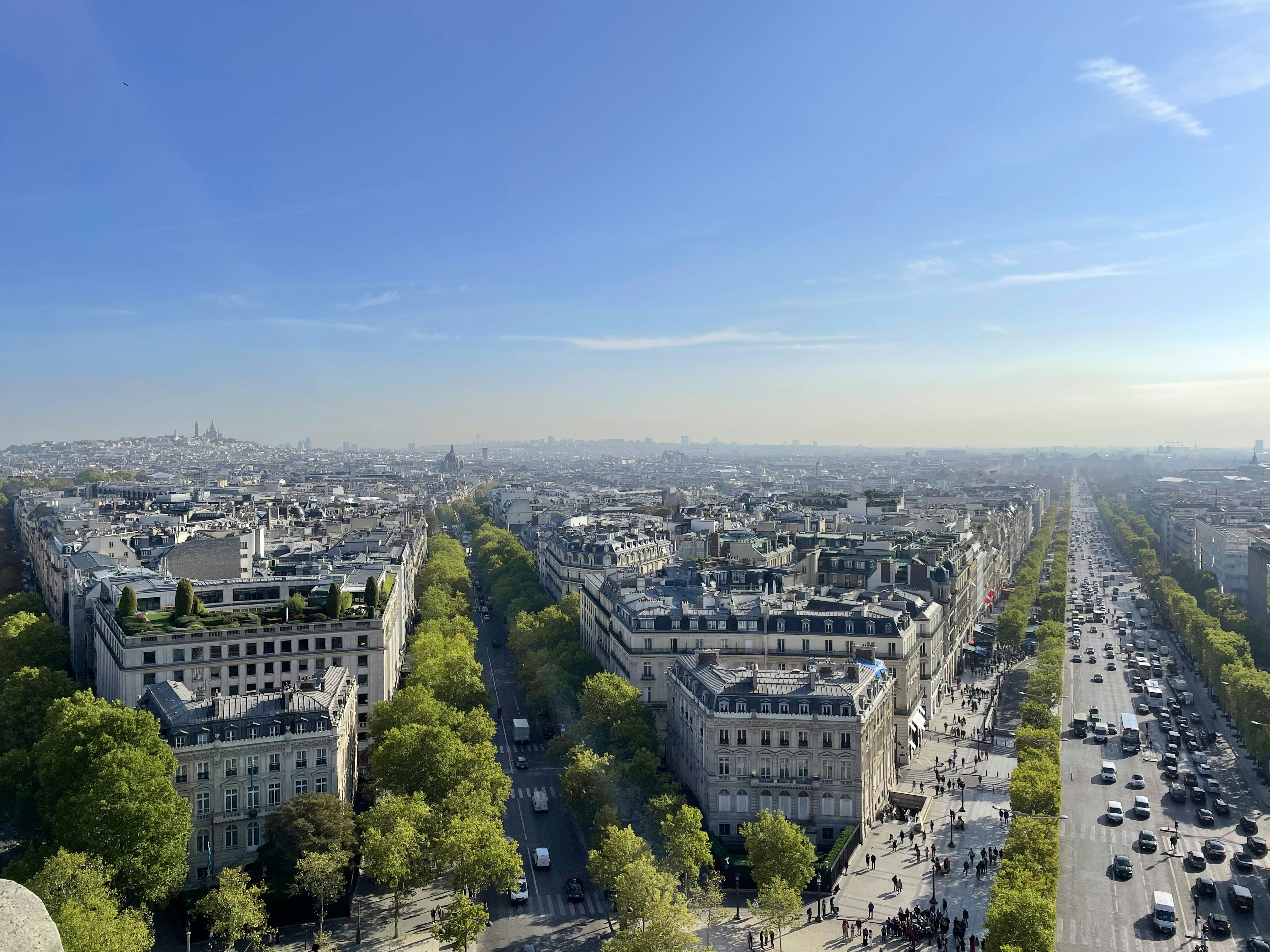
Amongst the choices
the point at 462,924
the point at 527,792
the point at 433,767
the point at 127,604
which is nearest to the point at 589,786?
the point at 433,767

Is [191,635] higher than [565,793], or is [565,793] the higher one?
[191,635]

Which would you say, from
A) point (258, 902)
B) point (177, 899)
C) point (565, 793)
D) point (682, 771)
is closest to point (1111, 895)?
point (682, 771)

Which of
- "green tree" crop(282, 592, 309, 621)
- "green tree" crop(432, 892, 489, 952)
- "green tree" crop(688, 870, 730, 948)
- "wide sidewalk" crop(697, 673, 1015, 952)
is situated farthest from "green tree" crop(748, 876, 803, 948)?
"green tree" crop(282, 592, 309, 621)

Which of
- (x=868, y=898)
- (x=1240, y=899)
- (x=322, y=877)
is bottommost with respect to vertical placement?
(x=868, y=898)

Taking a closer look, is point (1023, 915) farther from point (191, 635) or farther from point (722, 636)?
point (191, 635)

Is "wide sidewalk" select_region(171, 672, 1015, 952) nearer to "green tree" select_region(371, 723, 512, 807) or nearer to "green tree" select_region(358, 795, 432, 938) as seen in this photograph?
"green tree" select_region(358, 795, 432, 938)

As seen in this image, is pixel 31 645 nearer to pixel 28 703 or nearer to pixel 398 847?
pixel 28 703
